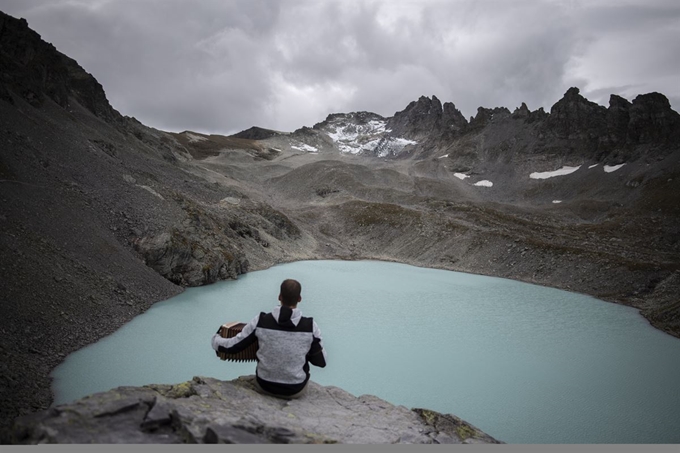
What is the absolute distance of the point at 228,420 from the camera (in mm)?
5012

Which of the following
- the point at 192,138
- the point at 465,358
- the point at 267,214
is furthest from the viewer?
the point at 192,138

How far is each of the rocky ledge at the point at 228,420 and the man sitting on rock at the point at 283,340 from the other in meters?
0.56

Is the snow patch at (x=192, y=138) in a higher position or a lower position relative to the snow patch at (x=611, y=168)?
higher

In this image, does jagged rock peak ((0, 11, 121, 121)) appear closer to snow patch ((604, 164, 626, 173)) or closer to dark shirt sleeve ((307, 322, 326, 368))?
dark shirt sleeve ((307, 322, 326, 368))

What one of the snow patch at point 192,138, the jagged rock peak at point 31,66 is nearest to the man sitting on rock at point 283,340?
the jagged rock peak at point 31,66

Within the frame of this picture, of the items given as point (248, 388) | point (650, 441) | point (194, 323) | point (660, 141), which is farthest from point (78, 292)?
point (660, 141)

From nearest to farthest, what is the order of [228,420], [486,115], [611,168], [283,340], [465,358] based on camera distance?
[228,420]
[283,340]
[465,358]
[611,168]
[486,115]

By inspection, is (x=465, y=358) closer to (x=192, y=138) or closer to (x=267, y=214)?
(x=267, y=214)

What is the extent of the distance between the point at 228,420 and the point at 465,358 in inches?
567

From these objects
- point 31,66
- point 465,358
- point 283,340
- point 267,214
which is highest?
point 31,66

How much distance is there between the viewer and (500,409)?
12.8 metres

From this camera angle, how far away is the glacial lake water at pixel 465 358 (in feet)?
40.7

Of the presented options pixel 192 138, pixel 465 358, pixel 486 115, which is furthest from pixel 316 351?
pixel 192 138

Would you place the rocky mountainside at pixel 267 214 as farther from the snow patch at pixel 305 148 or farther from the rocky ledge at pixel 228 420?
the snow patch at pixel 305 148
